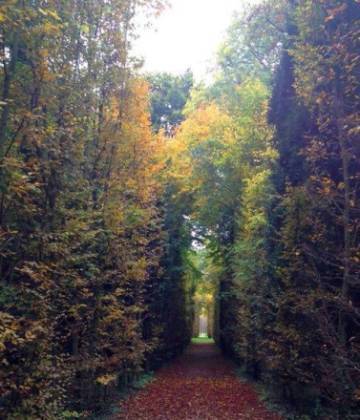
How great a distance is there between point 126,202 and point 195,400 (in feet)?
19.4

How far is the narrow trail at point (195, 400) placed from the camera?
38.8 ft

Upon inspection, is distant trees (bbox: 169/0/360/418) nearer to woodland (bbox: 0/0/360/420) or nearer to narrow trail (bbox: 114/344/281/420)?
woodland (bbox: 0/0/360/420)

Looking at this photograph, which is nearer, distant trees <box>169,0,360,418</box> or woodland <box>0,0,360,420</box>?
woodland <box>0,0,360,420</box>

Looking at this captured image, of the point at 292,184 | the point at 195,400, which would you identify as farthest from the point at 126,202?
the point at 195,400

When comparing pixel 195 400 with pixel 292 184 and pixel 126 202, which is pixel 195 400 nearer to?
pixel 126 202

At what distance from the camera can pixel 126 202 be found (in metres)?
12.9

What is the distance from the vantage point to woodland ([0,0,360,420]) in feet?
20.7

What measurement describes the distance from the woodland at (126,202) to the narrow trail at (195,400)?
0.85 m

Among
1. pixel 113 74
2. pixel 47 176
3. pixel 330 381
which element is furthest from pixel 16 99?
pixel 330 381

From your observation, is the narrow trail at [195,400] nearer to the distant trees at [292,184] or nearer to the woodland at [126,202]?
the woodland at [126,202]

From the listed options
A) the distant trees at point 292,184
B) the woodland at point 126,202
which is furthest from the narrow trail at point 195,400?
the distant trees at point 292,184

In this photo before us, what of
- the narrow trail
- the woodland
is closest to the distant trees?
the woodland

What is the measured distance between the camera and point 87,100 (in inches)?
380

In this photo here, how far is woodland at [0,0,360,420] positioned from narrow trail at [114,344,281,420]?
0.85 meters
